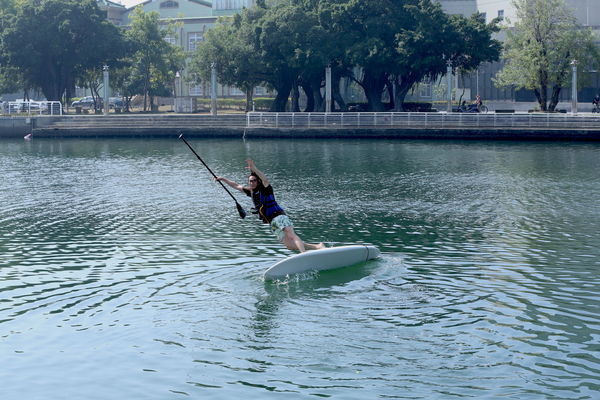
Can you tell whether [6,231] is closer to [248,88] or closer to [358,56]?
[358,56]

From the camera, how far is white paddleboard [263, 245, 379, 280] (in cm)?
1661

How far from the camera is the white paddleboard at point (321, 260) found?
16609mm

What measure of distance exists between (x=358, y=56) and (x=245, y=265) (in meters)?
46.5

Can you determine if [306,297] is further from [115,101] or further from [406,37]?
[115,101]

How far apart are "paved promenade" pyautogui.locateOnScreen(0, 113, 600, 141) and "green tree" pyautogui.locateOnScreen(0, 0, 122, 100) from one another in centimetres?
978

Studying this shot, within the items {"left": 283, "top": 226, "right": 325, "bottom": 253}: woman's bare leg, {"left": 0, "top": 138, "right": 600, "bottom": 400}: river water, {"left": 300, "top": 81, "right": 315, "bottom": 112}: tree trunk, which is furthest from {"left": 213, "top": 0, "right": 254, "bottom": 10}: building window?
{"left": 283, "top": 226, "right": 325, "bottom": 253}: woman's bare leg

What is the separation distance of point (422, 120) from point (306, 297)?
43348 mm

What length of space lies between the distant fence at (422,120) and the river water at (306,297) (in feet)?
78.7

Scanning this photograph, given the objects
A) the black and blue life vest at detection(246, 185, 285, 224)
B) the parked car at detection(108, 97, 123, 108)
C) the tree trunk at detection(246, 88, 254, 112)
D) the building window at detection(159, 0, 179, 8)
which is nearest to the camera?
the black and blue life vest at detection(246, 185, 285, 224)

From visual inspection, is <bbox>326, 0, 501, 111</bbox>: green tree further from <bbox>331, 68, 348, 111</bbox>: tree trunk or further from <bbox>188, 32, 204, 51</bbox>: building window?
<bbox>188, 32, 204, 51</bbox>: building window

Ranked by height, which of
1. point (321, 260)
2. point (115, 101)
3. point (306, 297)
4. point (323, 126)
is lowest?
point (306, 297)

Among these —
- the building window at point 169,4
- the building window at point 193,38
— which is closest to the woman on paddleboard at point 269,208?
the building window at point 193,38

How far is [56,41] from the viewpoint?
72938 millimetres

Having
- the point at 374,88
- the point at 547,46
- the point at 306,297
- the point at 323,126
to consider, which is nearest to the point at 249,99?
the point at 374,88
